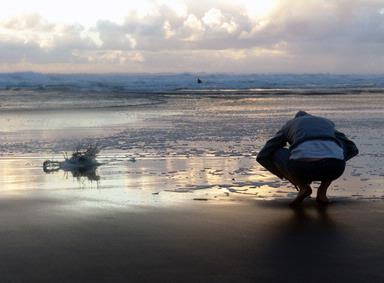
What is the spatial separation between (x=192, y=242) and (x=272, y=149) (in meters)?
2.20

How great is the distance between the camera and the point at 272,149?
23.3 ft

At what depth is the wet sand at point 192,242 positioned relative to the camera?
438cm

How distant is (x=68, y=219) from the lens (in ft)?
20.0

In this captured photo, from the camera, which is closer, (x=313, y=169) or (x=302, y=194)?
(x=313, y=169)

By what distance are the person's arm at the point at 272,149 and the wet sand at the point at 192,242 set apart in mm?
419

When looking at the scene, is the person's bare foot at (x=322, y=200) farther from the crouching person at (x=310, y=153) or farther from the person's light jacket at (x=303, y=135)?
the person's light jacket at (x=303, y=135)

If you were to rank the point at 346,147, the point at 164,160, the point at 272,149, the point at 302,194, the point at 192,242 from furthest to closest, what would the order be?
1. the point at 164,160
2. the point at 272,149
3. the point at 346,147
4. the point at 302,194
5. the point at 192,242

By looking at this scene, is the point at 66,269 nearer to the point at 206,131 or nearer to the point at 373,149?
the point at 373,149

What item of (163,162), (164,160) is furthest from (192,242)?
(164,160)

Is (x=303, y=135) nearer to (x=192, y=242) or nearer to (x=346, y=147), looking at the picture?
(x=346, y=147)

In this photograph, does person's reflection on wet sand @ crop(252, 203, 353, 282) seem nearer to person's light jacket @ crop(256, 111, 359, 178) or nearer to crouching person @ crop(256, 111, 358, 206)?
crouching person @ crop(256, 111, 358, 206)

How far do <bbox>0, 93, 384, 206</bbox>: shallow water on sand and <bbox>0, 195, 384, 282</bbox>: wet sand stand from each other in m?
0.65

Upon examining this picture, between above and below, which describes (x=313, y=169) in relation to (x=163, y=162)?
above

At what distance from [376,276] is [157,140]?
10.1 m
